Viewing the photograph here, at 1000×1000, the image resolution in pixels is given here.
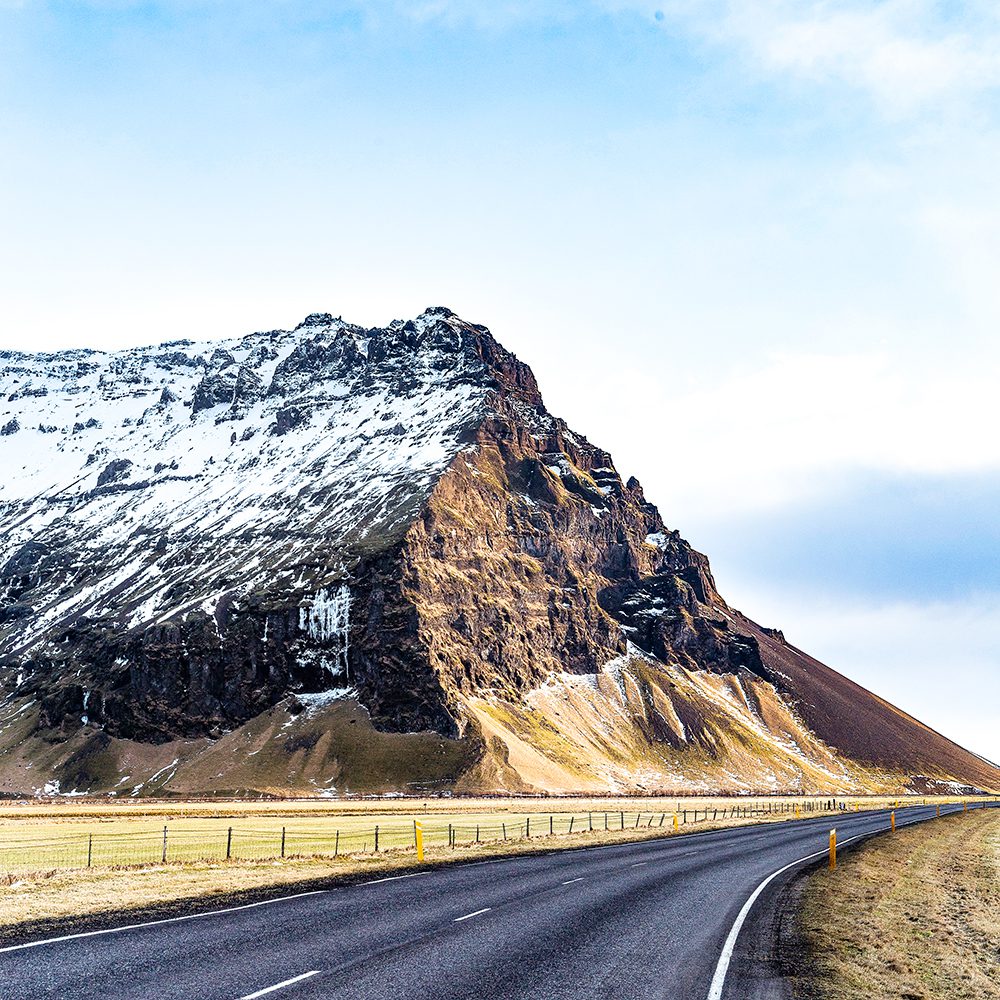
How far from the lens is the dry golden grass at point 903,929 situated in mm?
15375

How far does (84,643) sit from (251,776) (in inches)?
2962

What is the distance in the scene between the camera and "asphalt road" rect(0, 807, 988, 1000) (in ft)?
46.4

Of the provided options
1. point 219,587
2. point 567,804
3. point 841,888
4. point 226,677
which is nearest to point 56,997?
point 841,888

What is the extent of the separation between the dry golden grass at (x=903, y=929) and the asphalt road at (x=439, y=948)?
1.18m

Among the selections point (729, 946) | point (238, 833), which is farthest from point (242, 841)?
point (729, 946)

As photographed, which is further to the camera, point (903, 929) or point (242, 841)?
point (242, 841)

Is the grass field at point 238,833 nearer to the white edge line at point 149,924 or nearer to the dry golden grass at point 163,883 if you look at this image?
the dry golden grass at point 163,883

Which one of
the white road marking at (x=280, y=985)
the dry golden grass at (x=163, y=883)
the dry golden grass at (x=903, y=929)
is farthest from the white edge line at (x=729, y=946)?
the dry golden grass at (x=163, y=883)

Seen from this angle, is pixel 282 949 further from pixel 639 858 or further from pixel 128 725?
pixel 128 725

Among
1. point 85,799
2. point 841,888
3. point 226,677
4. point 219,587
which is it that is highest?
point 219,587

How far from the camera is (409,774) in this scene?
464 feet

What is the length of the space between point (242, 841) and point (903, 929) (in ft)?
130

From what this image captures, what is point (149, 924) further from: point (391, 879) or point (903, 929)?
point (903, 929)

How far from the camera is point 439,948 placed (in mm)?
17141
